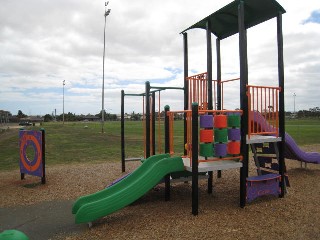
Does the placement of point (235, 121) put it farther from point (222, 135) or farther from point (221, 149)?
point (221, 149)

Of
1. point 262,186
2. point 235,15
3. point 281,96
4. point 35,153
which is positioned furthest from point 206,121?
point 35,153

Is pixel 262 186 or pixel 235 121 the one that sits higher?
pixel 235 121

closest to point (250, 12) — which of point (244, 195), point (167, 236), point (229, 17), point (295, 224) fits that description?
point (229, 17)

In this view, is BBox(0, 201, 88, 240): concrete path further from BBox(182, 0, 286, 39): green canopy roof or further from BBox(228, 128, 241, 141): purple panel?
BBox(182, 0, 286, 39): green canopy roof

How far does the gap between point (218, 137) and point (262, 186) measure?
1557 millimetres

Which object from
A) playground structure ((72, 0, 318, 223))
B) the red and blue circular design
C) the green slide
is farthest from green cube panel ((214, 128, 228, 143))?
the red and blue circular design

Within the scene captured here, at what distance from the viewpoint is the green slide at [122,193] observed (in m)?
4.89

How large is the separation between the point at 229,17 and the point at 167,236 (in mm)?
5334

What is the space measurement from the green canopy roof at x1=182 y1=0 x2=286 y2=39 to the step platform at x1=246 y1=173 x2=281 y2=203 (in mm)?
3669

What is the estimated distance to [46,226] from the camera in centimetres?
510

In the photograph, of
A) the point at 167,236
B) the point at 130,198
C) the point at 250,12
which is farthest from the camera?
the point at 250,12

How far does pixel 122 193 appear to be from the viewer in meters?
5.18

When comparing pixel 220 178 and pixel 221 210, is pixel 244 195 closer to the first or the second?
pixel 221 210

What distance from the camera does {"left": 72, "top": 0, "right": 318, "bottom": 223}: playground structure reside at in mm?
5320
